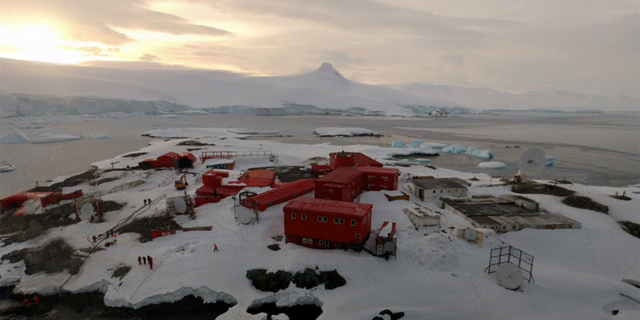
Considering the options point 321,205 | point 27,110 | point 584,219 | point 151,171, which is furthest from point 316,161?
point 27,110

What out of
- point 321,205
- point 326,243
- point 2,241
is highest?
point 321,205

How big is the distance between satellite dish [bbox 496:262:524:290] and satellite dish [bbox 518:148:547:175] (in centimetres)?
1674

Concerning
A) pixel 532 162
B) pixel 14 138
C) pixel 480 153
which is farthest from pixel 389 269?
pixel 14 138

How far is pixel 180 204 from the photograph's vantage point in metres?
20.8

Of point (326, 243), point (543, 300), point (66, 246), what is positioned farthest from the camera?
point (66, 246)

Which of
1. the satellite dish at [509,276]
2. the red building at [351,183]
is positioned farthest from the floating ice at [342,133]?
the satellite dish at [509,276]

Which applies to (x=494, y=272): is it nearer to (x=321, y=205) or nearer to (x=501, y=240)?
(x=501, y=240)

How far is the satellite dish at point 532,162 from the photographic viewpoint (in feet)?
87.1

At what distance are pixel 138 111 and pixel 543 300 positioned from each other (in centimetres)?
17165

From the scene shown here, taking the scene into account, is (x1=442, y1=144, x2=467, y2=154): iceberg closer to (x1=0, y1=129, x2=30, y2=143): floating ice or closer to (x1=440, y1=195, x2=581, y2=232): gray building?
(x1=440, y1=195, x2=581, y2=232): gray building

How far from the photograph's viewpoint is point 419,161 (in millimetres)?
46281

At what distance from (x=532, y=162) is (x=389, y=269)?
65.4 feet

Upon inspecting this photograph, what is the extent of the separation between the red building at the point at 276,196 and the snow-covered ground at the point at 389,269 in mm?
715

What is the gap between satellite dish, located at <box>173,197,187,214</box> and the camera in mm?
20719
